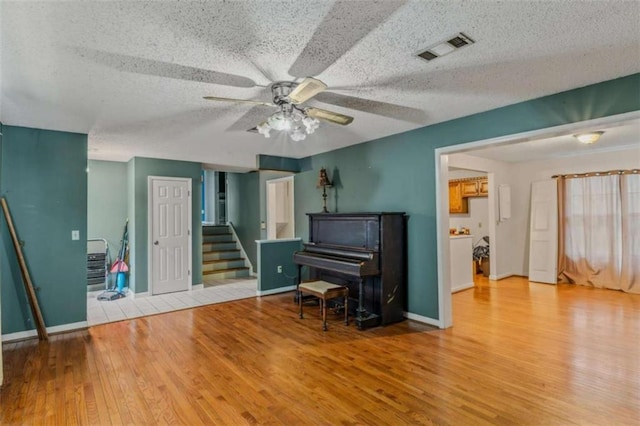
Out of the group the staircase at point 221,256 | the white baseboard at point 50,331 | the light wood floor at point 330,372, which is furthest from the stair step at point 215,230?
the white baseboard at point 50,331

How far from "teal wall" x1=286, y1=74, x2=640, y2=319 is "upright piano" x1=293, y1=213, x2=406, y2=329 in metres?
0.18

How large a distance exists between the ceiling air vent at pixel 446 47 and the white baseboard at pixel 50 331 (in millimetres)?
4565

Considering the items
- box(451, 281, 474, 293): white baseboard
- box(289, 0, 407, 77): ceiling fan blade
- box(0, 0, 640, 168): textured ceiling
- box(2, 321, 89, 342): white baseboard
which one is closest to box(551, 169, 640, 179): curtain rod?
box(451, 281, 474, 293): white baseboard

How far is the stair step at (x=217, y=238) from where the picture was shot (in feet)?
24.8

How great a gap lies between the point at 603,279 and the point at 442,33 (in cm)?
590

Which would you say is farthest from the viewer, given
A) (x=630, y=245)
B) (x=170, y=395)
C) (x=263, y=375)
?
(x=630, y=245)

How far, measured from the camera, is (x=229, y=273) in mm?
6965

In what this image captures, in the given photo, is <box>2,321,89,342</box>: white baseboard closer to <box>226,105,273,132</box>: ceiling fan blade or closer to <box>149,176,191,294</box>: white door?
<box>149,176,191,294</box>: white door

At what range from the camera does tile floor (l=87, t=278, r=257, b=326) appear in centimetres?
433

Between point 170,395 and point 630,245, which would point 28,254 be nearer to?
point 170,395

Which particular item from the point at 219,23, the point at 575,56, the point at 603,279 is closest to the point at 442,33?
the point at 575,56

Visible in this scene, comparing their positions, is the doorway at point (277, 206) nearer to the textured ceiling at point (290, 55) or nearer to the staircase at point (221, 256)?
the staircase at point (221, 256)

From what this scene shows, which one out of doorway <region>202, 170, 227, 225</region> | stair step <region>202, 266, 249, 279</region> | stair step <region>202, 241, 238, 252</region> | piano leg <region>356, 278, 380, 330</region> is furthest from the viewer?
doorway <region>202, 170, 227, 225</region>

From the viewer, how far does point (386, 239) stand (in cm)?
389
